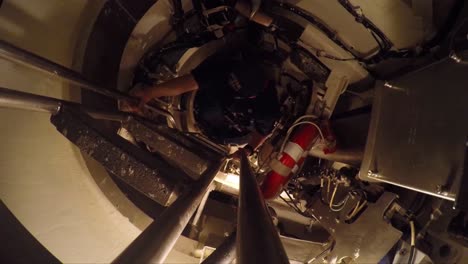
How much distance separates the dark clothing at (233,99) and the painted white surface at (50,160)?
817 millimetres

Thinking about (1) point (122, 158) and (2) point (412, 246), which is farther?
(2) point (412, 246)

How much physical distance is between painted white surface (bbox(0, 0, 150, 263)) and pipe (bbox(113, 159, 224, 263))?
658 millimetres

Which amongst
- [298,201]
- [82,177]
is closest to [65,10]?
[82,177]

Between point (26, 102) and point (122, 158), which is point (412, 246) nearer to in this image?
point (122, 158)

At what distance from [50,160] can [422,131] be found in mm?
1505

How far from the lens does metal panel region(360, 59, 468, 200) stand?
122 cm

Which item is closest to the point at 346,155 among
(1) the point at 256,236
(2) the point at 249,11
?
(2) the point at 249,11

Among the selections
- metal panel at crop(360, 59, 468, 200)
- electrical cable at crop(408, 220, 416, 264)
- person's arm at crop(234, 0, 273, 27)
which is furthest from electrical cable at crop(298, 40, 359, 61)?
electrical cable at crop(408, 220, 416, 264)

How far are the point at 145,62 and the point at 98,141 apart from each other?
0.99 metres

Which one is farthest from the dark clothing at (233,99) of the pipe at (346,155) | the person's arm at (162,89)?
the pipe at (346,155)

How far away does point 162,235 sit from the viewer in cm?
73

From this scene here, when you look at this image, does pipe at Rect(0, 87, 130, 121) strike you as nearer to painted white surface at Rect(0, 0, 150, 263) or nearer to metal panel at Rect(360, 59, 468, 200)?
painted white surface at Rect(0, 0, 150, 263)

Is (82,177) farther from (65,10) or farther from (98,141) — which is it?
(65,10)

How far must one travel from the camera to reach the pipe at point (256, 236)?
58cm
